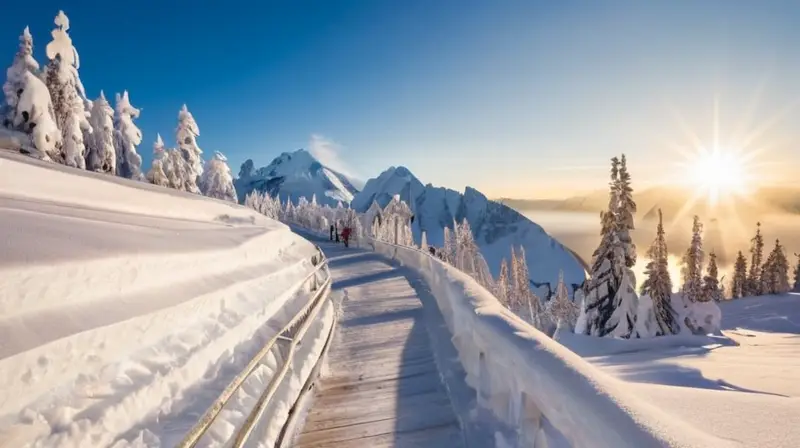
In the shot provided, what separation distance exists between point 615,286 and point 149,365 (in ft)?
90.5

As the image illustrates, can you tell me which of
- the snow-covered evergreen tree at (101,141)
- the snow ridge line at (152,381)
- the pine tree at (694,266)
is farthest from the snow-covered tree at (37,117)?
the pine tree at (694,266)

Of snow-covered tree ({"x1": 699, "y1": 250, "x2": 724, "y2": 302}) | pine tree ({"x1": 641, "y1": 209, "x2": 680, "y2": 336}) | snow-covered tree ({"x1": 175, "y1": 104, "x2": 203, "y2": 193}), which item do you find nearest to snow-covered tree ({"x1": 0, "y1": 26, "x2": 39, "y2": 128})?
snow-covered tree ({"x1": 175, "y1": 104, "x2": 203, "y2": 193})

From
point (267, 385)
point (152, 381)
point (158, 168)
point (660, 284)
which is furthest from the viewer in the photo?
point (158, 168)

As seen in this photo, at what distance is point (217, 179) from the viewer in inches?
2008

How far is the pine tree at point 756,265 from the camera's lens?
73738 mm

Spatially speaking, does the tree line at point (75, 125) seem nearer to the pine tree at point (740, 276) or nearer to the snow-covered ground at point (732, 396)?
the snow-covered ground at point (732, 396)

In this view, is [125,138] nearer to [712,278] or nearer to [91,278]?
[91,278]

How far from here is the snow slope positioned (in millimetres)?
2109

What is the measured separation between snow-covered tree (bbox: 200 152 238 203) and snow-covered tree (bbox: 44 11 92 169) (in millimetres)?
17588

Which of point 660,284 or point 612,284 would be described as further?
point 660,284

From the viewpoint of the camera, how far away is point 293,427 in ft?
14.3

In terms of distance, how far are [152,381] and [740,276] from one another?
10132 cm

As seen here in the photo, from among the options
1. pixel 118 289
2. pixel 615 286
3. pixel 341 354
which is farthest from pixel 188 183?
pixel 118 289

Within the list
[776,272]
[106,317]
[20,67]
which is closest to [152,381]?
[106,317]
